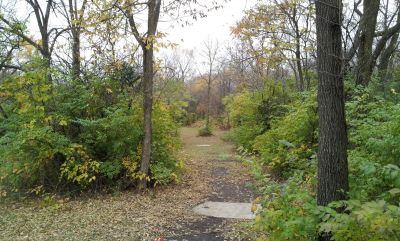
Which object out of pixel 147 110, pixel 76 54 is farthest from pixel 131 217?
pixel 76 54

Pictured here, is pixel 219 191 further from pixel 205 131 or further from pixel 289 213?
pixel 205 131

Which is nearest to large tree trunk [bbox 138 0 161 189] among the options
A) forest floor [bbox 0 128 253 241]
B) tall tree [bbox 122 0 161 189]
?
tall tree [bbox 122 0 161 189]

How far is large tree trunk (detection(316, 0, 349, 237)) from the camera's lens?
10.3ft

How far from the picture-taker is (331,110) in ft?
10.3

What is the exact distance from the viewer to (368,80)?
6.84 m

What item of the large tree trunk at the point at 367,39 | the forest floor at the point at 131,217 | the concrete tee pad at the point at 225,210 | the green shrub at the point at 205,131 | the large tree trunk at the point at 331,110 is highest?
the large tree trunk at the point at 367,39

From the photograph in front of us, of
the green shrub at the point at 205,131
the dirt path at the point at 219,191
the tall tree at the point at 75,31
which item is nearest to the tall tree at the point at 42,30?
the tall tree at the point at 75,31

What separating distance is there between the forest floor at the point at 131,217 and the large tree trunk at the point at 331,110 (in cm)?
111

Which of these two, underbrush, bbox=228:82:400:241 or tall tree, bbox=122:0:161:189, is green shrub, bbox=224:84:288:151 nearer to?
tall tree, bbox=122:0:161:189

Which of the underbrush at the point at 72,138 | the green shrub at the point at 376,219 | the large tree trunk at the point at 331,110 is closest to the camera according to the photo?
the green shrub at the point at 376,219

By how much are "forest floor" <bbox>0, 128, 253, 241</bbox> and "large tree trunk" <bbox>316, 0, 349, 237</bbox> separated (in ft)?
3.63

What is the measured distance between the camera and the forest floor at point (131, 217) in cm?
521

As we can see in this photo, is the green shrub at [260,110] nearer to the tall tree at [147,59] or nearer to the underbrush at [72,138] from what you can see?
the underbrush at [72,138]

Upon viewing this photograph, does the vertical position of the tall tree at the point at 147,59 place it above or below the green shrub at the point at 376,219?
above
